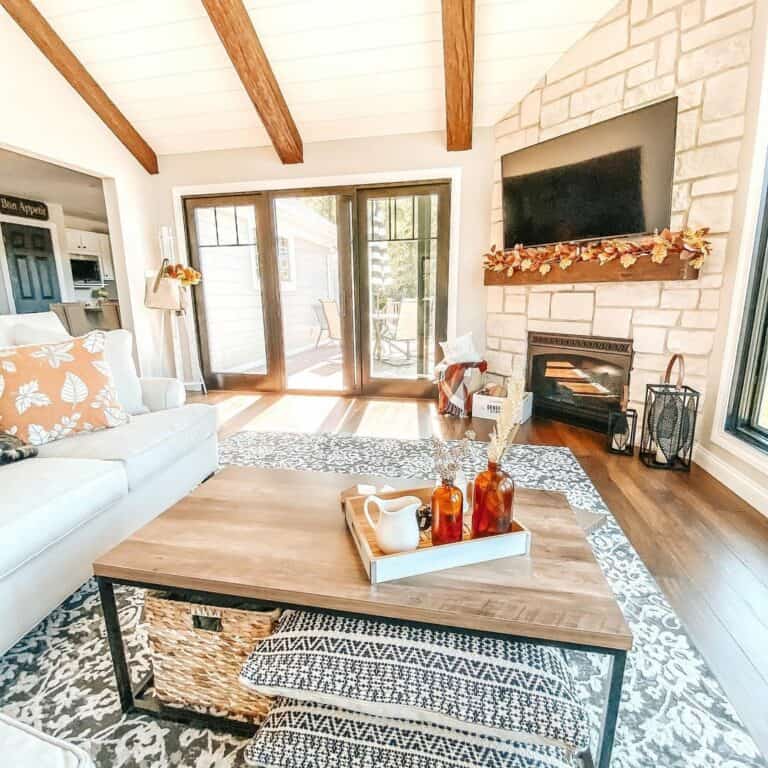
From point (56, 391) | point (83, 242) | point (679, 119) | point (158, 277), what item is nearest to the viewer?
point (56, 391)

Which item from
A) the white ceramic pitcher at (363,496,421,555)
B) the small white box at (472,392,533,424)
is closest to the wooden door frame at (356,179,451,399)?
the small white box at (472,392,533,424)

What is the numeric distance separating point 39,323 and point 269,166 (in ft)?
8.81

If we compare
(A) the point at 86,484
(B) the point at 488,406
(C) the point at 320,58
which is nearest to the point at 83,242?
(C) the point at 320,58

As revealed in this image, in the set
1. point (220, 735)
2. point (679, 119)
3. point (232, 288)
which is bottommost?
point (220, 735)

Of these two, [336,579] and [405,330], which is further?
[405,330]

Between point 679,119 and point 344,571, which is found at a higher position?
point 679,119

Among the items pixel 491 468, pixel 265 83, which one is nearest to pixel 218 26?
pixel 265 83

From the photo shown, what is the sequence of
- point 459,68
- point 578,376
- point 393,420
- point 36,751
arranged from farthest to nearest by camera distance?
1. point 393,420
2. point 578,376
3. point 459,68
4. point 36,751

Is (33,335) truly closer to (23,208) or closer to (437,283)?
(23,208)

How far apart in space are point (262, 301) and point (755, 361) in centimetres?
400

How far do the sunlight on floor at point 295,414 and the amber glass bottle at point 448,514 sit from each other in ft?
8.04

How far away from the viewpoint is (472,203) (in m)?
3.86

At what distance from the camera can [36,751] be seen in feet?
2.14

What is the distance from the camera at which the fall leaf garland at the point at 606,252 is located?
2547mm
